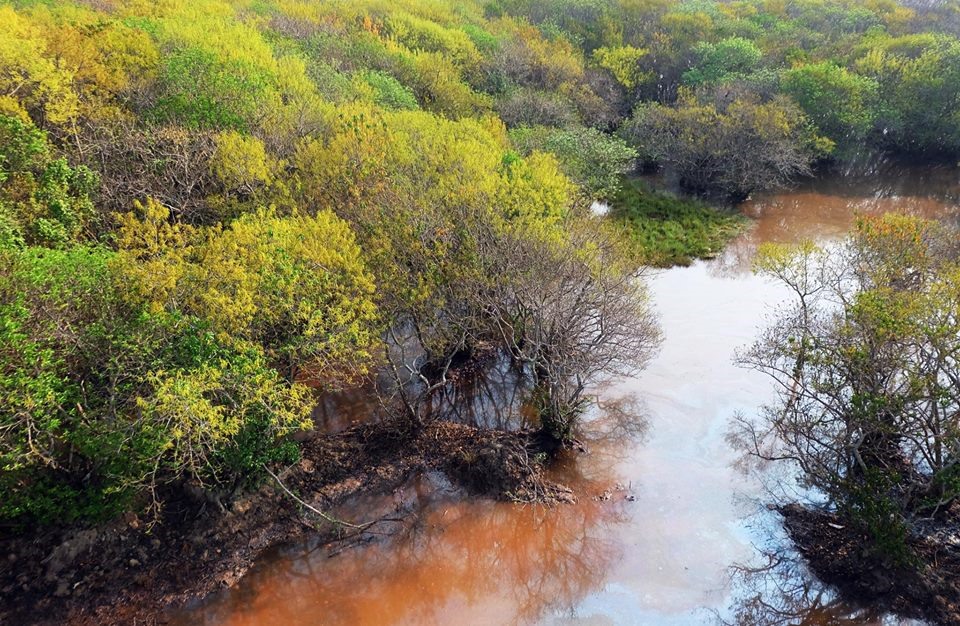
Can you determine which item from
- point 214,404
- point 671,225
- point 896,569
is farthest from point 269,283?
point 671,225

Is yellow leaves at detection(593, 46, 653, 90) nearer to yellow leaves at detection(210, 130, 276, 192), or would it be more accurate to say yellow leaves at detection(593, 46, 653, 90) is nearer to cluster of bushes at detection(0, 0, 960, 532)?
cluster of bushes at detection(0, 0, 960, 532)

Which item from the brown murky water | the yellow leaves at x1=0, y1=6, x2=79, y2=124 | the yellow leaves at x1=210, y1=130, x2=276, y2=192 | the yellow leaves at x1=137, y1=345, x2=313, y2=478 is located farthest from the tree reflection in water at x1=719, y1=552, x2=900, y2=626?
the yellow leaves at x1=0, y1=6, x2=79, y2=124

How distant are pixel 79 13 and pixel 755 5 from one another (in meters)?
61.8

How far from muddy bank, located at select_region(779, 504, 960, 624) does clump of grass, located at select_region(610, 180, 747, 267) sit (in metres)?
17.8

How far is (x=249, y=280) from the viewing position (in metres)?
15.2

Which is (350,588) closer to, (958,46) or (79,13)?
(79,13)

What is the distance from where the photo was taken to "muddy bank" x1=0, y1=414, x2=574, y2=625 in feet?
48.7

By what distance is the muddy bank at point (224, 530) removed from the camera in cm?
1484

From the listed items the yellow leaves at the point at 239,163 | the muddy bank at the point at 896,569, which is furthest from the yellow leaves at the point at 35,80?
the muddy bank at the point at 896,569

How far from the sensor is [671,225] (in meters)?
35.9

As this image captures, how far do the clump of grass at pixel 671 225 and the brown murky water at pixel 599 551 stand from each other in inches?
460

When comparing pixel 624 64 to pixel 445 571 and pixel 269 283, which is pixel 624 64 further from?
pixel 445 571

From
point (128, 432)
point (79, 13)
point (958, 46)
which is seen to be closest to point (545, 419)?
point (128, 432)

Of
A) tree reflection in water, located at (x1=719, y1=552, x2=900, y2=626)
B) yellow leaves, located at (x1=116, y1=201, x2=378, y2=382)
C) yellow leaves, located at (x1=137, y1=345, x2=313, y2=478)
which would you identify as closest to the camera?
yellow leaves, located at (x1=137, y1=345, x2=313, y2=478)
